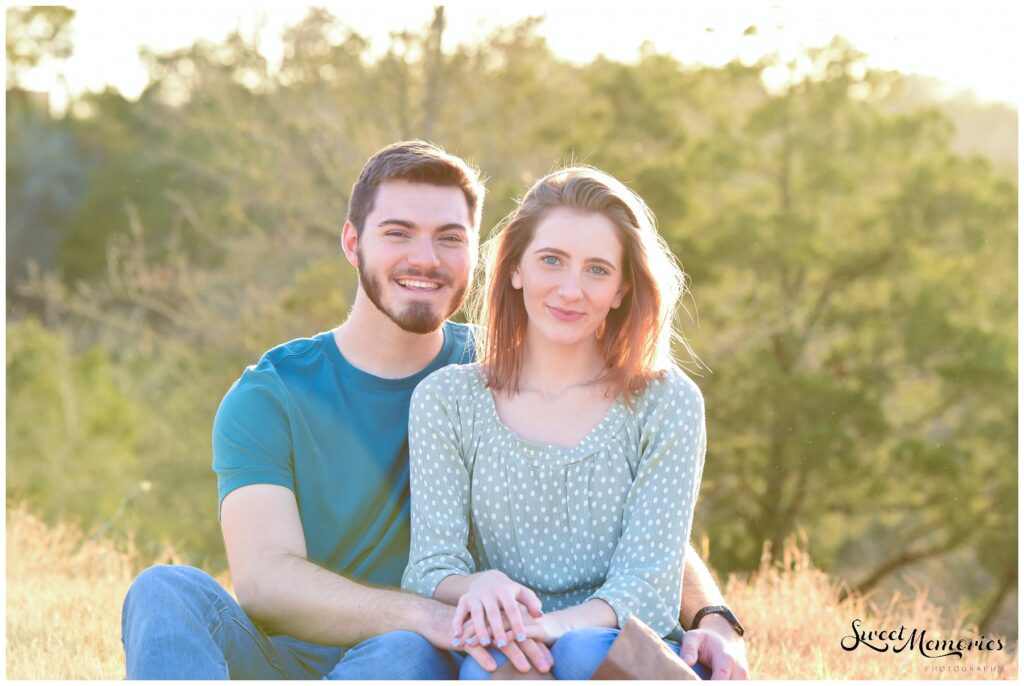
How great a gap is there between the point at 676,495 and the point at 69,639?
2155mm

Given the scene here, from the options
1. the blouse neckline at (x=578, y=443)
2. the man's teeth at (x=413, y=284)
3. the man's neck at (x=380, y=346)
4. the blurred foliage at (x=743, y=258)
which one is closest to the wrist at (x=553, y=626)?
the blouse neckline at (x=578, y=443)

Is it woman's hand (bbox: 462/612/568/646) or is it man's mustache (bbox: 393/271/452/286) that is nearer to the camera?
woman's hand (bbox: 462/612/568/646)

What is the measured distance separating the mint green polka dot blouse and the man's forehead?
23.6 inches

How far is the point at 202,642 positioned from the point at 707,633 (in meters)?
1.08

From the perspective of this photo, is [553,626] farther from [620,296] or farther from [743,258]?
[743,258]

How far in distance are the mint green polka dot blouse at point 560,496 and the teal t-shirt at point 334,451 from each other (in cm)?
22

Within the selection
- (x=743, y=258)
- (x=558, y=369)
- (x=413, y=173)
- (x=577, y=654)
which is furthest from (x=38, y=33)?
(x=577, y=654)

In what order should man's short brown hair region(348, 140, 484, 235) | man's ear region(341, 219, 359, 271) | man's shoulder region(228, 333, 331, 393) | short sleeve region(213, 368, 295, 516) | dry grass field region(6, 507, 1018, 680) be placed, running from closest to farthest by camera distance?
short sleeve region(213, 368, 295, 516) < man's shoulder region(228, 333, 331, 393) < man's short brown hair region(348, 140, 484, 235) < man's ear region(341, 219, 359, 271) < dry grass field region(6, 507, 1018, 680)

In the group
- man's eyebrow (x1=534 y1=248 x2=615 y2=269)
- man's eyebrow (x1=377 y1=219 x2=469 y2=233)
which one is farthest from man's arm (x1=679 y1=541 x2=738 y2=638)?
man's eyebrow (x1=377 y1=219 x2=469 y2=233)

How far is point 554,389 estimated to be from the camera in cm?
283

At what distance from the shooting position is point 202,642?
8.21 ft

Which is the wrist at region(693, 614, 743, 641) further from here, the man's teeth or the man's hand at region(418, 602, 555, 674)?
the man's teeth

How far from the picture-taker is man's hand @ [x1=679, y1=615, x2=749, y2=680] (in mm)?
2559

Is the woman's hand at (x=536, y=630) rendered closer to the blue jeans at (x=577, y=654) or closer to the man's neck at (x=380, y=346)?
the blue jeans at (x=577, y=654)
